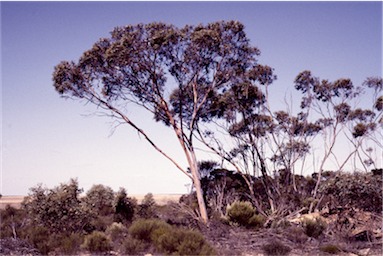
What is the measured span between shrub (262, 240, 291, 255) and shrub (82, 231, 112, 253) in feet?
15.4

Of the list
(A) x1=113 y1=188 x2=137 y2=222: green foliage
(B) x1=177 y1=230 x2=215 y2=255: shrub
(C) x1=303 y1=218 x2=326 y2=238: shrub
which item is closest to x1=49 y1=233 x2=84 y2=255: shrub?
(B) x1=177 y1=230 x2=215 y2=255: shrub

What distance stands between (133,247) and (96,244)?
1173 millimetres

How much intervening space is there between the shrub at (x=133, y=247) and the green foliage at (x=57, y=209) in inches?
129

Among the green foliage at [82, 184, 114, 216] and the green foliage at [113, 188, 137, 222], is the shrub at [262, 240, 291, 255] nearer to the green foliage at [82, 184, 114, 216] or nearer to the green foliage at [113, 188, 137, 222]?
the green foliage at [113, 188, 137, 222]

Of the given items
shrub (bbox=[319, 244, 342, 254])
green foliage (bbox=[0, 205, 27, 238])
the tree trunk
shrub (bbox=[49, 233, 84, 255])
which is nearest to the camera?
shrub (bbox=[319, 244, 342, 254])

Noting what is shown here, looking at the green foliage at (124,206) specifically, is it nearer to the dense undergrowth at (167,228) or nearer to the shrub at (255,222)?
the dense undergrowth at (167,228)

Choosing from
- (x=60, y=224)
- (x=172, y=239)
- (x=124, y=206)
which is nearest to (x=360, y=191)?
(x=172, y=239)

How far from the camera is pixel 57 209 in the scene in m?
13.4

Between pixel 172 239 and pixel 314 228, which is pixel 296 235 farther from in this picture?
pixel 172 239

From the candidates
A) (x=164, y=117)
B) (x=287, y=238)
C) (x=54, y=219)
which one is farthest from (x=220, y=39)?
(x=54, y=219)

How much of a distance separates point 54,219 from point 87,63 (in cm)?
766

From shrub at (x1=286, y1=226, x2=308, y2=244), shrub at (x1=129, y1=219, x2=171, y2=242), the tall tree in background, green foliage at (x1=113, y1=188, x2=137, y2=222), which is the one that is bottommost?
shrub at (x1=286, y1=226, x2=308, y2=244)

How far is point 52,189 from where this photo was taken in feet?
46.0

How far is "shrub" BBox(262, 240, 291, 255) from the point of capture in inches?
435
